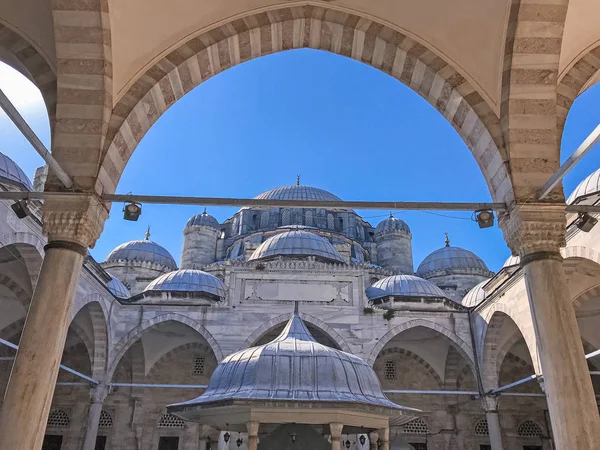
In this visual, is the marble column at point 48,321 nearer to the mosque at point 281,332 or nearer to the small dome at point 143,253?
the mosque at point 281,332

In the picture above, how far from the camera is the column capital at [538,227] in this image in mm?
4324

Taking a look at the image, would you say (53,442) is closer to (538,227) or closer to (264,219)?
(264,219)

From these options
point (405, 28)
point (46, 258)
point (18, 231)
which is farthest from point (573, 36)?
point (18, 231)

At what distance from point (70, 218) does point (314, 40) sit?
2.95 m

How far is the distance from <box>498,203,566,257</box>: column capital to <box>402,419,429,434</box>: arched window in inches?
480

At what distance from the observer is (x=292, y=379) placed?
4.71m

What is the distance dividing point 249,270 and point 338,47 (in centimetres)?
1029

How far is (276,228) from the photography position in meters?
22.5

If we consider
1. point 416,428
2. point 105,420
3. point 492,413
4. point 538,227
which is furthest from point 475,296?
point 538,227

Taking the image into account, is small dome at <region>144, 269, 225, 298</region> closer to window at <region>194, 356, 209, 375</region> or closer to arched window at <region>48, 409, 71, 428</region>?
window at <region>194, 356, 209, 375</region>

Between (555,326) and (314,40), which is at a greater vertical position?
(314,40)

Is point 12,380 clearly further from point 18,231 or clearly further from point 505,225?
point 18,231

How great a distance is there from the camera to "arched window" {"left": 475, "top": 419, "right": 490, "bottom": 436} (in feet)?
49.5

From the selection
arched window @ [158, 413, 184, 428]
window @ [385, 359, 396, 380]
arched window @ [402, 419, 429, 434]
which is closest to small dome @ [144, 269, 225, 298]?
arched window @ [158, 413, 184, 428]
